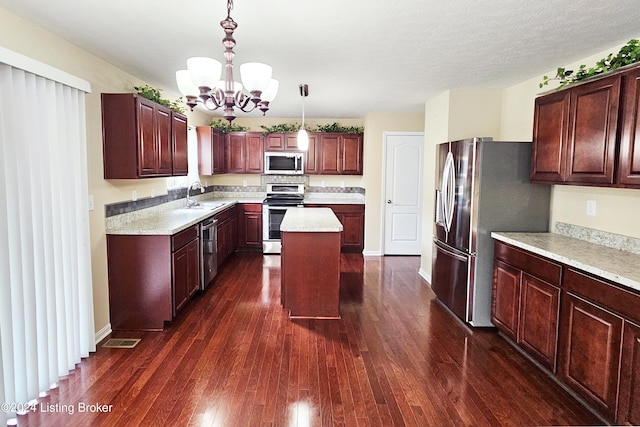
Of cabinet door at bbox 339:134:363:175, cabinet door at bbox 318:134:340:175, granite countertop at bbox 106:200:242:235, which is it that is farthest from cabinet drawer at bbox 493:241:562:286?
cabinet door at bbox 318:134:340:175

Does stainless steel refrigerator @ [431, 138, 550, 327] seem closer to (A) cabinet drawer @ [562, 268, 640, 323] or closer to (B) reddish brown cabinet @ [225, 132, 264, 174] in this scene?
(A) cabinet drawer @ [562, 268, 640, 323]

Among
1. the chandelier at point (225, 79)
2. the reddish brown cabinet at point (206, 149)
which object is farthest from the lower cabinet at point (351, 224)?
the chandelier at point (225, 79)

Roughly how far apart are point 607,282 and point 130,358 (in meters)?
3.31

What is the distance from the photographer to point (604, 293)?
2.11m

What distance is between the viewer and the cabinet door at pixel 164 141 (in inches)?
145

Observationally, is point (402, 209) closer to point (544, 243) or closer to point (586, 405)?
point (544, 243)

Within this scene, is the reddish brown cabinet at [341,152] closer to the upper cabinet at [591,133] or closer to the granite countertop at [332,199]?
the granite countertop at [332,199]

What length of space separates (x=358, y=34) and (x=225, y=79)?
1.07 metres

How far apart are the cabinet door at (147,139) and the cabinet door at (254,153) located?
3.15 metres

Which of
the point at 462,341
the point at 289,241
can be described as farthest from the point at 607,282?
the point at 289,241

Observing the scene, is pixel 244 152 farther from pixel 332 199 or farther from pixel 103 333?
pixel 103 333

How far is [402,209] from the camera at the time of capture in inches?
253

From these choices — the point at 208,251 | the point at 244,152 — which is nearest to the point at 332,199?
the point at 244,152

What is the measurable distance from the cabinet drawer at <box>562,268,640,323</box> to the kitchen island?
1.97 m
